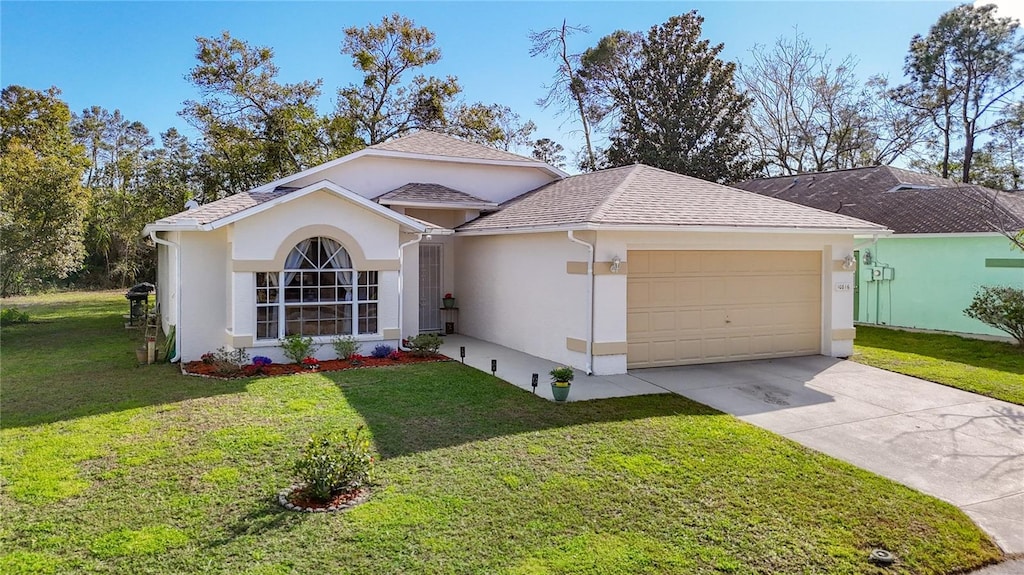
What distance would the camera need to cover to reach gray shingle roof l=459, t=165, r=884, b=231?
1120cm

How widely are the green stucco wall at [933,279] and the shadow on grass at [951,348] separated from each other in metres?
0.77

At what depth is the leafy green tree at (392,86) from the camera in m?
28.6

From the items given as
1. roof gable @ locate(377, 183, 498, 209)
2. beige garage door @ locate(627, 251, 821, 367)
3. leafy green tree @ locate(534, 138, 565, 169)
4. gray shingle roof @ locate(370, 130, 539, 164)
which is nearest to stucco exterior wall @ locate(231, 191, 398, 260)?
roof gable @ locate(377, 183, 498, 209)

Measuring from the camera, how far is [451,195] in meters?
16.3

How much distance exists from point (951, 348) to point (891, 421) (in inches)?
293

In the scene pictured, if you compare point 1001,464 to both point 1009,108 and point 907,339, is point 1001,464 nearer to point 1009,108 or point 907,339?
point 907,339

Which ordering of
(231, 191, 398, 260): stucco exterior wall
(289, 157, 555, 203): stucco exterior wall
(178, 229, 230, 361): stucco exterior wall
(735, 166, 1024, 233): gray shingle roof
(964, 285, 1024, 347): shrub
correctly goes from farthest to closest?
(735, 166, 1024, 233): gray shingle roof → (289, 157, 555, 203): stucco exterior wall → (964, 285, 1024, 347): shrub → (178, 229, 230, 361): stucco exterior wall → (231, 191, 398, 260): stucco exterior wall

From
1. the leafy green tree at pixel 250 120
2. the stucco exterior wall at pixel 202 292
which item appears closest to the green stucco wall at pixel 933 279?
the stucco exterior wall at pixel 202 292

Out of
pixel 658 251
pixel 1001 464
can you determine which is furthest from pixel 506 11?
pixel 1001 464

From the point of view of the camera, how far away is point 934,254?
16.7m

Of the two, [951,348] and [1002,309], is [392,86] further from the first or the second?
[1002,309]

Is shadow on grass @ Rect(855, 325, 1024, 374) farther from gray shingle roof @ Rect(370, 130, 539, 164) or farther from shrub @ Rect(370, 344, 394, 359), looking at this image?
shrub @ Rect(370, 344, 394, 359)

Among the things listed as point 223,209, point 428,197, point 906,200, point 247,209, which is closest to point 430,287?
point 428,197

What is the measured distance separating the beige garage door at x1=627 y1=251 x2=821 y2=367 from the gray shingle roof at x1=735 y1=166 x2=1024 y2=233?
5377 mm
